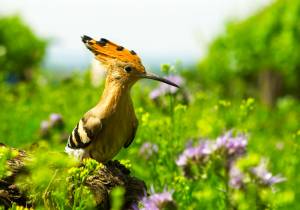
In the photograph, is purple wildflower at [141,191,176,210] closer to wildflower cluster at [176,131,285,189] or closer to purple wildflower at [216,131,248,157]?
wildflower cluster at [176,131,285,189]

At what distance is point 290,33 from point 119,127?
46.6 ft

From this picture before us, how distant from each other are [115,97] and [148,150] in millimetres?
1798

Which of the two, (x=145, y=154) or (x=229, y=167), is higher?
(x=145, y=154)

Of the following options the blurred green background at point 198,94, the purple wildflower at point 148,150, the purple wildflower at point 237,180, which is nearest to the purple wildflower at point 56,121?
the blurred green background at point 198,94

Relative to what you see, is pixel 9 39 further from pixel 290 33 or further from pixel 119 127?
pixel 119 127

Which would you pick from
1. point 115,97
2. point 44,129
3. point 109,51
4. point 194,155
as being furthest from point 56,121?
point 115,97

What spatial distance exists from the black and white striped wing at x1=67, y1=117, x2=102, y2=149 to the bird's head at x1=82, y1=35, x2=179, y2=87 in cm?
24

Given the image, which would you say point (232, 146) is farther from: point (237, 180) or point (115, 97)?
point (115, 97)

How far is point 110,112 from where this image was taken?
10.1ft

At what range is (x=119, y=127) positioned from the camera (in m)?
3.12

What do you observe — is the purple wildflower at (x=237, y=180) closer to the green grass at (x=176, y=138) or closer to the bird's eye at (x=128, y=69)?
the green grass at (x=176, y=138)

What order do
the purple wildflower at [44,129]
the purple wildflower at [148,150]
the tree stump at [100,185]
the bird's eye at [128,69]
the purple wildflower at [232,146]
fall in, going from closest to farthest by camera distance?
the tree stump at [100,185], the bird's eye at [128,69], the purple wildflower at [232,146], the purple wildflower at [148,150], the purple wildflower at [44,129]

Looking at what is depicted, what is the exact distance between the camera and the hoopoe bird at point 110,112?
10.2ft

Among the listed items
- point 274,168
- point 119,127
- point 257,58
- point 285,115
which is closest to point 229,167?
point 119,127
